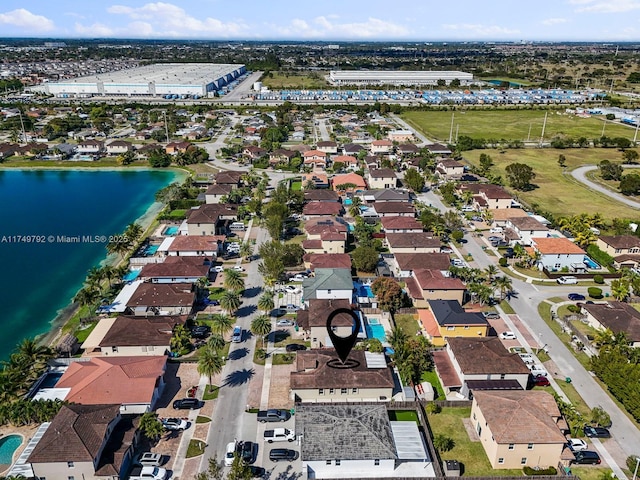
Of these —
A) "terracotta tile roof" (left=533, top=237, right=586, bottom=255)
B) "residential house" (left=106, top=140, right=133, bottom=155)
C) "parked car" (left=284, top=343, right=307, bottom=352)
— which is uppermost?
"residential house" (left=106, top=140, right=133, bottom=155)

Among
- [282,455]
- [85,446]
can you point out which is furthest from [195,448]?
[85,446]

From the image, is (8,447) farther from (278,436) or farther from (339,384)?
(339,384)

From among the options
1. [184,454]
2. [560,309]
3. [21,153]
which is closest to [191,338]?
[184,454]

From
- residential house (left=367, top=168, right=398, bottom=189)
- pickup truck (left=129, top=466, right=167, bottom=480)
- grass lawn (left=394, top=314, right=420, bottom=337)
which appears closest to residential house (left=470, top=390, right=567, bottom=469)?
grass lawn (left=394, top=314, right=420, bottom=337)

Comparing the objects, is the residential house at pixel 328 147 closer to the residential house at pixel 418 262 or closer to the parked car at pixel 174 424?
A: the residential house at pixel 418 262

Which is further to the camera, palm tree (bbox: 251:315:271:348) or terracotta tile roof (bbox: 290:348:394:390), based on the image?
palm tree (bbox: 251:315:271:348)

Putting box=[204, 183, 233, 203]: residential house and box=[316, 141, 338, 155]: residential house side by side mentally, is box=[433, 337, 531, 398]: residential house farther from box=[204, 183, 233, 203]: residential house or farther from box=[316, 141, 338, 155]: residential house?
box=[316, 141, 338, 155]: residential house

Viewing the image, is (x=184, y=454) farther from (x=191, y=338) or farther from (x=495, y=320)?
(x=495, y=320)
